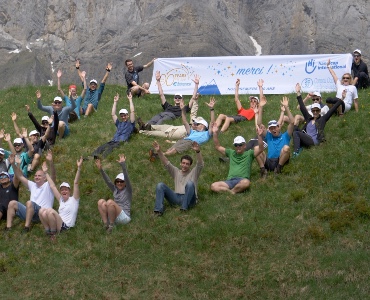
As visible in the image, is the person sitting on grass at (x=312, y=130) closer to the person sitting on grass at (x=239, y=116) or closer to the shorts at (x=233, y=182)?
the shorts at (x=233, y=182)

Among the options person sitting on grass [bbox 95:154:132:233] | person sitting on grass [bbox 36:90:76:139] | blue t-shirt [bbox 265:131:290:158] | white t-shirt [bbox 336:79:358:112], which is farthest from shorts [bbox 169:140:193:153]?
white t-shirt [bbox 336:79:358:112]

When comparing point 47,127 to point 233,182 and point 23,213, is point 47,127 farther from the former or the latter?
point 233,182

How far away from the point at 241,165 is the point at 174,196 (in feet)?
6.44

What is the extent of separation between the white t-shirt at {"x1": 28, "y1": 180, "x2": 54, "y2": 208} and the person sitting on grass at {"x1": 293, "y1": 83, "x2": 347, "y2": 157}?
6466 millimetres

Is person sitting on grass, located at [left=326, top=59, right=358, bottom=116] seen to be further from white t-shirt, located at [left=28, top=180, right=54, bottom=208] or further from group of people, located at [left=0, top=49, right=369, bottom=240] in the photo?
white t-shirt, located at [left=28, top=180, right=54, bottom=208]

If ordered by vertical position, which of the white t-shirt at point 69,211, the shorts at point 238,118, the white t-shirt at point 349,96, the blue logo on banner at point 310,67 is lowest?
the blue logo on banner at point 310,67

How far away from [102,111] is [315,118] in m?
9.20

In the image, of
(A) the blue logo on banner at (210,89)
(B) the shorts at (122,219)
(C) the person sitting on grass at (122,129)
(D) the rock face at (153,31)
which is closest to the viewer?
(B) the shorts at (122,219)

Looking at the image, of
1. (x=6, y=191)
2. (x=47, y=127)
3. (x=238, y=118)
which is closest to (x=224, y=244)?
(x=6, y=191)

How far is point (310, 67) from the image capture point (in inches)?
1133

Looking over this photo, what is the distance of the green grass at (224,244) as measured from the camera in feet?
52.9

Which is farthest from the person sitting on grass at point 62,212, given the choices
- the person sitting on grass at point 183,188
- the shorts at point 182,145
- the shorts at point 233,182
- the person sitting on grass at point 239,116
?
the person sitting on grass at point 239,116

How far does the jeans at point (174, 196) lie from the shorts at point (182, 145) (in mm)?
3875

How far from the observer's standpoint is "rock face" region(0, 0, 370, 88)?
9325 cm
